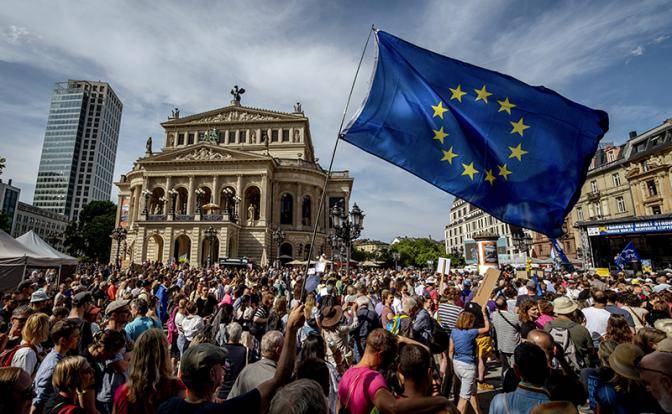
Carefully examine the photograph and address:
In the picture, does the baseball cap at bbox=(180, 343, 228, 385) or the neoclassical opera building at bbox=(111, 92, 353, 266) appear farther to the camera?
the neoclassical opera building at bbox=(111, 92, 353, 266)

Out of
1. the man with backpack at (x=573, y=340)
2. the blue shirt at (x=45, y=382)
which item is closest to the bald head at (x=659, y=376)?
the man with backpack at (x=573, y=340)

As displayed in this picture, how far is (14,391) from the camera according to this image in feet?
6.57

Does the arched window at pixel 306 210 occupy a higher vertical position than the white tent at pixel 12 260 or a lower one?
higher

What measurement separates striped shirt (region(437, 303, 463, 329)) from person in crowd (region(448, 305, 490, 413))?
3.99 ft

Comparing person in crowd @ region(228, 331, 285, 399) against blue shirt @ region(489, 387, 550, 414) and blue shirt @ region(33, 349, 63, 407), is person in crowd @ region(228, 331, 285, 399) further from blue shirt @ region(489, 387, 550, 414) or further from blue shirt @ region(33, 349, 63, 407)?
blue shirt @ region(489, 387, 550, 414)

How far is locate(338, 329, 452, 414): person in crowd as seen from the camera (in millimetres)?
2043

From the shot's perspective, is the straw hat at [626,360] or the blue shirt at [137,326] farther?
the blue shirt at [137,326]

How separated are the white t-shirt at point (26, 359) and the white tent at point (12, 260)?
1153cm

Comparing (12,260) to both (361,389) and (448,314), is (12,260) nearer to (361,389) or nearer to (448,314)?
(448,314)

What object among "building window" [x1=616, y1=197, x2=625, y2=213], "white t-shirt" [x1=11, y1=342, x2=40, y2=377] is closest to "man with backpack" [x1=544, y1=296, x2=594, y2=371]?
"white t-shirt" [x1=11, y1=342, x2=40, y2=377]

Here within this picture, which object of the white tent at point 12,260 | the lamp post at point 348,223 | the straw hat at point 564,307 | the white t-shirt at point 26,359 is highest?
the lamp post at point 348,223

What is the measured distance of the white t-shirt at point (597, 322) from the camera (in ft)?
18.2

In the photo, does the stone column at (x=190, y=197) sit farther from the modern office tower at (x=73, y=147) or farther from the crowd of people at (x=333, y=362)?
the modern office tower at (x=73, y=147)

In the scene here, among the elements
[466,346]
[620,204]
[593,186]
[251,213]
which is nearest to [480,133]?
[466,346]
